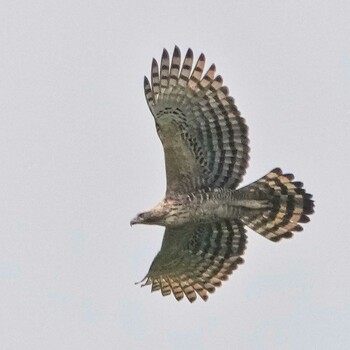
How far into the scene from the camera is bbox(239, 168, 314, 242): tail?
2294 centimetres

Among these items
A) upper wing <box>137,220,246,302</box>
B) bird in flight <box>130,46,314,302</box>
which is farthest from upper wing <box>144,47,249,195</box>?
upper wing <box>137,220,246,302</box>

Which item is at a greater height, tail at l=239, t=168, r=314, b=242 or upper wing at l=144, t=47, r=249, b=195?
upper wing at l=144, t=47, r=249, b=195

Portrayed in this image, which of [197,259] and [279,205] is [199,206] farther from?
[197,259]

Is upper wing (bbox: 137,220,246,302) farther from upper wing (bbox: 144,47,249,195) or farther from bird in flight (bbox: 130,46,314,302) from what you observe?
upper wing (bbox: 144,47,249,195)

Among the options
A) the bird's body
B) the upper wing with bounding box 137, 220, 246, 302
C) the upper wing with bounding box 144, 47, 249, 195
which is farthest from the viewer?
the upper wing with bounding box 137, 220, 246, 302

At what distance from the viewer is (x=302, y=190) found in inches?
910

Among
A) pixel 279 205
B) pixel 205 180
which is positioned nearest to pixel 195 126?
pixel 205 180

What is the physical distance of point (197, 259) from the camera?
23844 millimetres

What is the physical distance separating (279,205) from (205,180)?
1208mm

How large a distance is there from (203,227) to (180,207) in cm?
88

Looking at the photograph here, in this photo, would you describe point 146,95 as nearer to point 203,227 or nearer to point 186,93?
point 186,93

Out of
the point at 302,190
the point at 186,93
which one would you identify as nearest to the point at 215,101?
the point at 186,93

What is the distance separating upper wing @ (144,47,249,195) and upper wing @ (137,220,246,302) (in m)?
0.81

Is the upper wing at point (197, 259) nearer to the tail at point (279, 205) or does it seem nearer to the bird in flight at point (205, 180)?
the bird in flight at point (205, 180)
